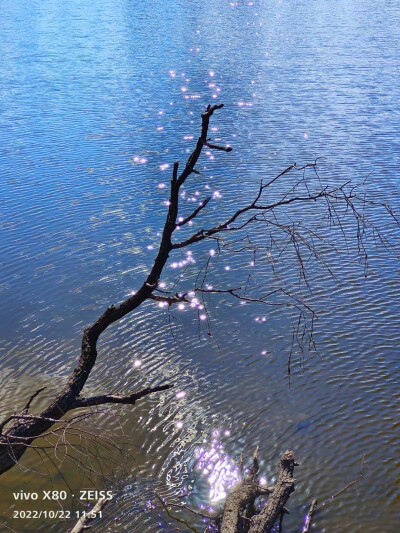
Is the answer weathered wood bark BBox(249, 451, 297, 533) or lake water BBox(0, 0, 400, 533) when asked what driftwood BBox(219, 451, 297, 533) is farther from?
lake water BBox(0, 0, 400, 533)

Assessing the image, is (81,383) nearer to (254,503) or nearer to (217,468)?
(254,503)

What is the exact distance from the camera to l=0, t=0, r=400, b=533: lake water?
7.58 metres

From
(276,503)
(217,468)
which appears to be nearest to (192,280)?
(217,468)

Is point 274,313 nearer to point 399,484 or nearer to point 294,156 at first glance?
point 399,484

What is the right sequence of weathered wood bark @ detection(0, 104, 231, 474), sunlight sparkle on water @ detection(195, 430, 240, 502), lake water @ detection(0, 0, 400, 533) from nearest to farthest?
1. weathered wood bark @ detection(0, 104, 231, 474)
2. sunlight sparkle on water @ detection(195, 430, 240, 502)
3. lake water @ detection(0, 0, 400, 533)

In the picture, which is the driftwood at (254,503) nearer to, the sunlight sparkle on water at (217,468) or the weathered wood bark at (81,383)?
the sunlight sparkle on water at (217,468)

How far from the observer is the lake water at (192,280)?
24.9 feet

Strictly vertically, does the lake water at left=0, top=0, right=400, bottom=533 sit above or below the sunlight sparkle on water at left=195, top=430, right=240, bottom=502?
above

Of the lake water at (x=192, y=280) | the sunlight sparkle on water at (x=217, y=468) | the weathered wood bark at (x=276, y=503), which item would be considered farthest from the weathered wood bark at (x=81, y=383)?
the sunlight sparkle on water at (x=217, y=468)

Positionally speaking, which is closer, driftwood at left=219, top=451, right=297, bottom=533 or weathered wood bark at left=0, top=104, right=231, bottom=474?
weathered wood bark at left=0, top=104, right=231, bottom=474

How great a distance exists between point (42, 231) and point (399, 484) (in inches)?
361

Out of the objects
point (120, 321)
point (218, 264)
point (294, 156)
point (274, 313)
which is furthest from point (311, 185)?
point (120, 321)

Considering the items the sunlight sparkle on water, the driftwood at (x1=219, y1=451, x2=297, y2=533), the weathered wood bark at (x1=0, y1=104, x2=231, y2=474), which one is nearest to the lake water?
the sunlight sparkle on water

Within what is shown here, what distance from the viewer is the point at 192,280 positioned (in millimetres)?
11695
